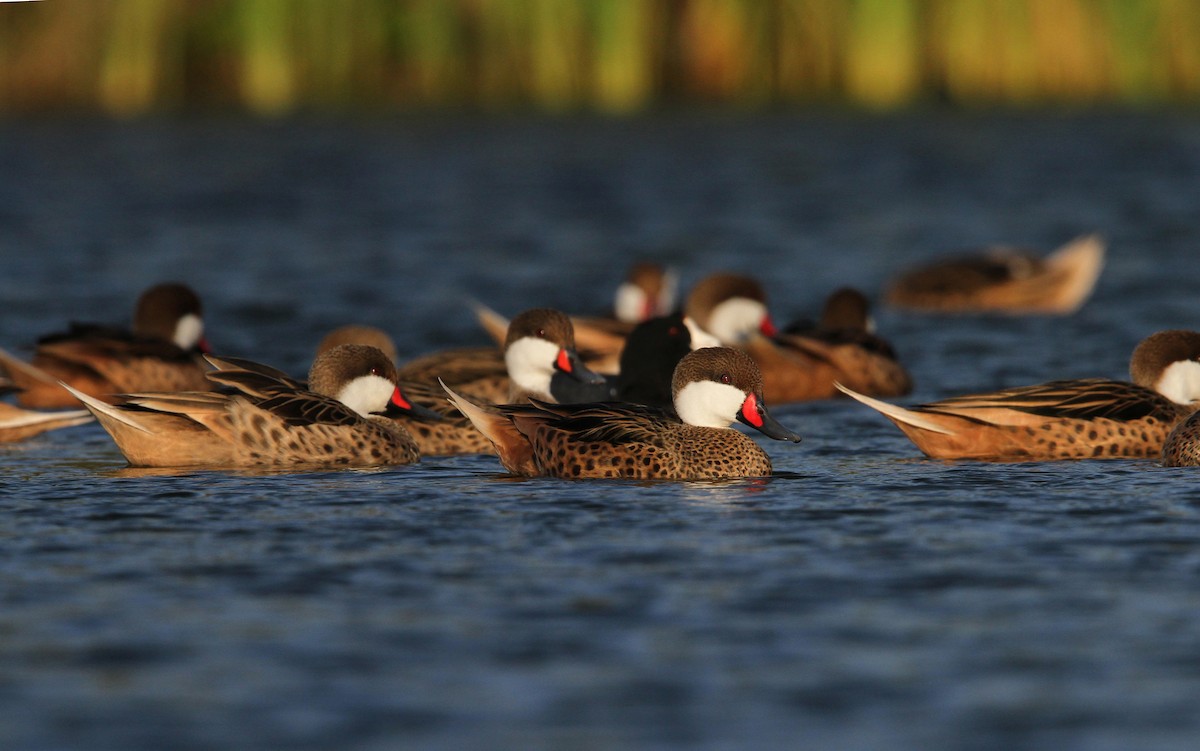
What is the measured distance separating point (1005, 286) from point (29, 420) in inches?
408

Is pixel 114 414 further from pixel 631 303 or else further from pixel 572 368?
pixel 631 303

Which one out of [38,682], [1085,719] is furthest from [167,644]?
[1085,719]

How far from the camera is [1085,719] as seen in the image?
19.8 feet

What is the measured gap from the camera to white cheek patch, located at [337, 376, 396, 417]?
11367 mm

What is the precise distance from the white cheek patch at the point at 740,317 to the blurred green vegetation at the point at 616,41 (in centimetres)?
1712

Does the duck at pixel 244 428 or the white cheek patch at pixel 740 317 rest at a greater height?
the white cheek patch at pixel 740 317

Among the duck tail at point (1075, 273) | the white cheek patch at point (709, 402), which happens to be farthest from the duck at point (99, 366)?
the duck tail at point (1075, 273)

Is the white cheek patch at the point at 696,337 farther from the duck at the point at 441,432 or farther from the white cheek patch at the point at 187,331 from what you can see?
the white cheek patch at the point at 187,331

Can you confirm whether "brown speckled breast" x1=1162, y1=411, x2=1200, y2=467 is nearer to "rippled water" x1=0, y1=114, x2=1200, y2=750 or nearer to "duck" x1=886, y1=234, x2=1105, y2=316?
"rippled water" x1=0, y1=114, x2=1200, y2=750

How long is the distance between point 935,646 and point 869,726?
0.90 meters

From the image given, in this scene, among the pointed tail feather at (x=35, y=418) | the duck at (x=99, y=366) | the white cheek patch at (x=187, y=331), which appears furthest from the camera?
the white cheek patch at (x=187, y=331)

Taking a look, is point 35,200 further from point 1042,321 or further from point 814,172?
point 1042,321

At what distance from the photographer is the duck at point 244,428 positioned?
34.9 ft

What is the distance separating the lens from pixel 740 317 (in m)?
15.5
